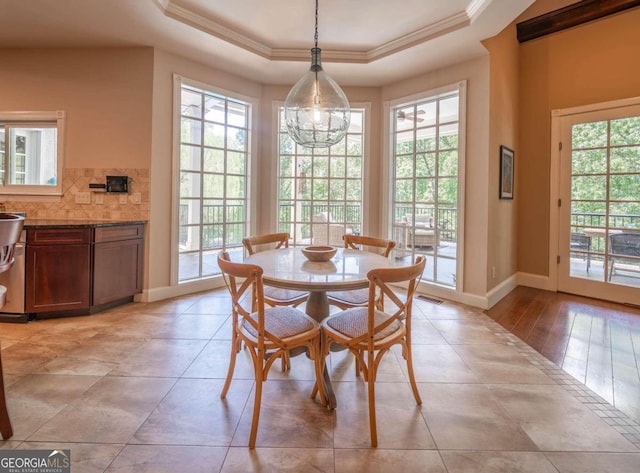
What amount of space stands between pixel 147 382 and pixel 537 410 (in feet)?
7.54

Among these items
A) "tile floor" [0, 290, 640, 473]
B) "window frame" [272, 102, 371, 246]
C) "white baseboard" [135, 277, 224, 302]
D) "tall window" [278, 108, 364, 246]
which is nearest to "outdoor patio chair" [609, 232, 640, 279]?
"tile floor" [0, 290, 640, 473]

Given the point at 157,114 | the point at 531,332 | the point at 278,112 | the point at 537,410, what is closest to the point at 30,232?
the point at 157,114

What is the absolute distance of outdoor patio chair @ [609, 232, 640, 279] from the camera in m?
3.75

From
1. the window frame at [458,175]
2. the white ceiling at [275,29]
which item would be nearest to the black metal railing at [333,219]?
the window frame at [458,175]

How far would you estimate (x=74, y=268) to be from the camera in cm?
312

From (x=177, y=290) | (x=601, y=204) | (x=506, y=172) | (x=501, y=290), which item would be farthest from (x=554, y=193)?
(x=177, y=290)

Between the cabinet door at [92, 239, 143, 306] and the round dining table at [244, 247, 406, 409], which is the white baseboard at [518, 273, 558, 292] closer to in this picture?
the round dining table at [244, 247, 406, 409]

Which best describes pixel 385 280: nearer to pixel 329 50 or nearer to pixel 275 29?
pixel 275 29

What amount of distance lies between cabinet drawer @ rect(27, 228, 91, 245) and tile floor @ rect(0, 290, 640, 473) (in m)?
0.82

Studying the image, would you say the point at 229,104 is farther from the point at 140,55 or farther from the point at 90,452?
the point at 90,452

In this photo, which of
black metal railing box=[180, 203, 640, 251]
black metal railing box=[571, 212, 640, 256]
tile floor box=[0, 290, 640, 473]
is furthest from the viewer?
black metal railing box=[180, 203, 640, 251]

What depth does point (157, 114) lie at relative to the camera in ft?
11.8

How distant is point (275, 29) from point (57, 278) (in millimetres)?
3226

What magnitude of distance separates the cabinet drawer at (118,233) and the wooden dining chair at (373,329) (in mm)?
2597
